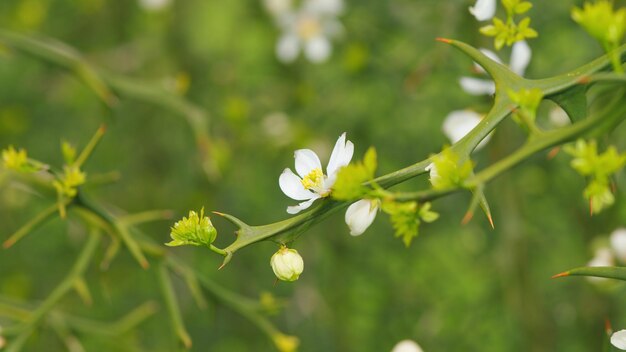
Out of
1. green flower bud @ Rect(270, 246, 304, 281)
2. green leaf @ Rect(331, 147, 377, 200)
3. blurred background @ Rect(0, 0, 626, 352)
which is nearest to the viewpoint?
green leaf @ Rect(331, 147, 377, 200)

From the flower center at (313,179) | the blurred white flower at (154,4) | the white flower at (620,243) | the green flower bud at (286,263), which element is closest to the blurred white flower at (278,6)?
the blurred white flower at (154,4)

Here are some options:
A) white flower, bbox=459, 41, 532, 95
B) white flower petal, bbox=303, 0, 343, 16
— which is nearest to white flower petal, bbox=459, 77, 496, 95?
white flower, bbox=459, 41, 532, 95

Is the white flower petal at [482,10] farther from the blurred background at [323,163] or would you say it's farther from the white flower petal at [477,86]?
→ the blurred background at [323,163]

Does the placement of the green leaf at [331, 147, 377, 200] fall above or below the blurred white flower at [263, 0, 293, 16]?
below

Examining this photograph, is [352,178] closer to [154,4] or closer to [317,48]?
[317,48]

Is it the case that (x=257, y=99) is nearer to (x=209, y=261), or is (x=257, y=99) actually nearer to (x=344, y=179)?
(x=209, y=261)

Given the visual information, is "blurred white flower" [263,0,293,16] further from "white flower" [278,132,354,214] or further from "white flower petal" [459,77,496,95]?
"white flower" [278,132,354,214]
